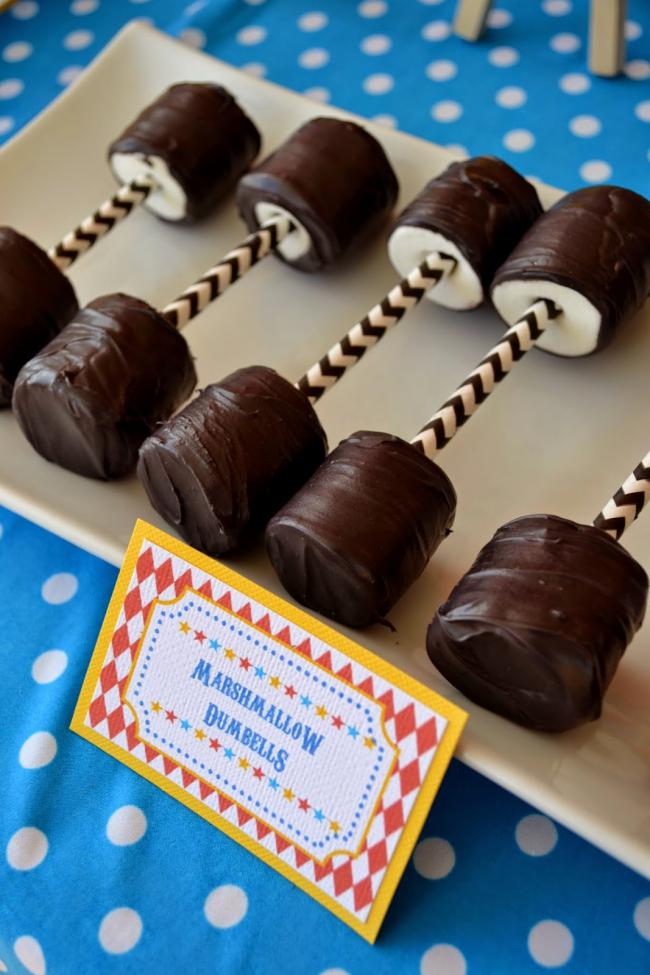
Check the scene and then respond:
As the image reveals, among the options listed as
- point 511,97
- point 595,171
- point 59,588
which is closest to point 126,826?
point 59,588

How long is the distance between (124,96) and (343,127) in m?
0.46

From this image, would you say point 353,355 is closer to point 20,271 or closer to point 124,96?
point 20,271

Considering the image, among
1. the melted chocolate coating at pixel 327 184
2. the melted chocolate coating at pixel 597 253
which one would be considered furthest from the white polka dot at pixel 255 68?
the melted chocolate coating at pixel 597 253

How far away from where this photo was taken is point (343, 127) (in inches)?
56.8

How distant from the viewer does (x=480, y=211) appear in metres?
1.33

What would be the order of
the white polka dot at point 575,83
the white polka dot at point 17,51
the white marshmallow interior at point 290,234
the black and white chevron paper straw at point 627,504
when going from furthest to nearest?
the white polka dot at point 17,51
the white polka dot at point 575,83
the white marshmallow interior at point 290,234
the black and white chevron paper straw at point 627,504

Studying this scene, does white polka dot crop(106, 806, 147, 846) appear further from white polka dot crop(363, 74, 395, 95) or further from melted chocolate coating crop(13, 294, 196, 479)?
white polka dot crop(363, 74, 395, 95)

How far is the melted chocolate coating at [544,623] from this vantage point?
949 millimetres

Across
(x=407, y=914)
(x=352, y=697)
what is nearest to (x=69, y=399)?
(x=352, y=697)

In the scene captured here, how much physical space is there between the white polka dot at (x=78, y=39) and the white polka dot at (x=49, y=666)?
1222mm

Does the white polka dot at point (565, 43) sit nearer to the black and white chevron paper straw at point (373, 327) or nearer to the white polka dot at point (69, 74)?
the black and white chevron paper straw at point (373, 327)

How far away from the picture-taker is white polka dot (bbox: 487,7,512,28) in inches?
73.4

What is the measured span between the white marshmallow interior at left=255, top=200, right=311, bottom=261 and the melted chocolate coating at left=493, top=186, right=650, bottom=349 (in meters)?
0.29

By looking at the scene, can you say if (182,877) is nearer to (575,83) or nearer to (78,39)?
(575,83)
